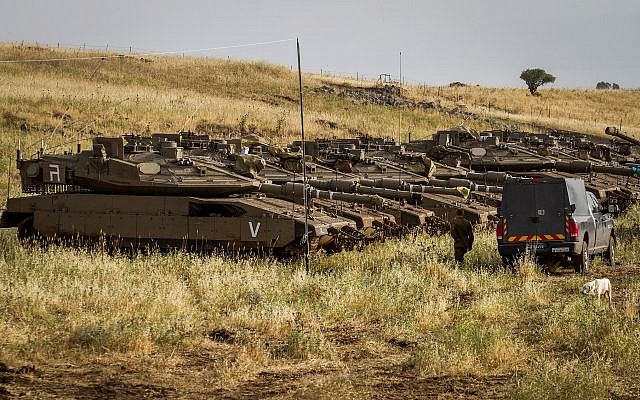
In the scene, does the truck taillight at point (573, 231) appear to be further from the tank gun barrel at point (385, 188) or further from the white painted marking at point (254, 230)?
the white painted marking at point (254, 230)

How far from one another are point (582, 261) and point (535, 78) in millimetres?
78426

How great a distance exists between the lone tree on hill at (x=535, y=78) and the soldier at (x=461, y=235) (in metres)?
76.7

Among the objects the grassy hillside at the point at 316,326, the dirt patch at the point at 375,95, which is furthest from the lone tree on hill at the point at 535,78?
the grassy hillside at the point at 316,326

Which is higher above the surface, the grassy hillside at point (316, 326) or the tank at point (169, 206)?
the tank at point (169, 206)

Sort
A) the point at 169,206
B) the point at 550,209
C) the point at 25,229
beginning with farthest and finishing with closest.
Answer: the point at 25,229 → the point at 169,206 → the point at 550,209

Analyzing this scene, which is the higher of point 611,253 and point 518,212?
point 518,212

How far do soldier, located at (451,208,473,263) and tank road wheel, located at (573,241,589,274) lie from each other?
6.44ft

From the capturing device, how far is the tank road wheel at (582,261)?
16.4m

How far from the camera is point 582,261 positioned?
648 inches

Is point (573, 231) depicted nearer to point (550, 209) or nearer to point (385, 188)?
point (550, 209)

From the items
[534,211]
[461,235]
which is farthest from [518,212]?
[461,235]

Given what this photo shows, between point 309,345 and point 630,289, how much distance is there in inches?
242

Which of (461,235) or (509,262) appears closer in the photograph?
(509,262)

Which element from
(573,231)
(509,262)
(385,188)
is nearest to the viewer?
(573,231)
